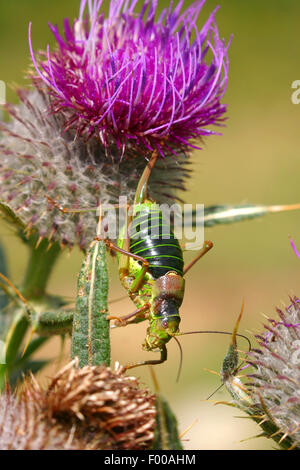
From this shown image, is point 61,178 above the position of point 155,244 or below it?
above

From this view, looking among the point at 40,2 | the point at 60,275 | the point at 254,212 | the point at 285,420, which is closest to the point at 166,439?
the point at 285,420

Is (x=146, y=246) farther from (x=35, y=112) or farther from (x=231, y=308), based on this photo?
(x=231, y=308)

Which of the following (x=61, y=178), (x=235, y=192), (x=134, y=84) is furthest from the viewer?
(x=235, y=192)

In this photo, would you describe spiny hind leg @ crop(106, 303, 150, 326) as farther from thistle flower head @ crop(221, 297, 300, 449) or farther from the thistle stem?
thistle flower head @ crop(221, 297, 300, 449)

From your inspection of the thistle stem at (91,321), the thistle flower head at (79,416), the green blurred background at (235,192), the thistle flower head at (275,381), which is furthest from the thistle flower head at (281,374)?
the green blurred background at (235,192)

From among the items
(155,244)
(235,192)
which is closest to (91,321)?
(155,244)

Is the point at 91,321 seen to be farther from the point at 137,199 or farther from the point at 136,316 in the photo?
the point at 137,199
